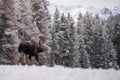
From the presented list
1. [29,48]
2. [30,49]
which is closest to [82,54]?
[30,49]

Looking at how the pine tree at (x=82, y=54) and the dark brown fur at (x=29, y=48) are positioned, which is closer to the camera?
the dark brown fur at (x=29, y=48)

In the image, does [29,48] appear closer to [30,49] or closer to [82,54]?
[30,49]

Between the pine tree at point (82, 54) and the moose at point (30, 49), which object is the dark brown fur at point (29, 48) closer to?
the moose at point (30, 49)

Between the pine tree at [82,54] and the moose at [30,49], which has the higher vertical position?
the moose at [30,49]

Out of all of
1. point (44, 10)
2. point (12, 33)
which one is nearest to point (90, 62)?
point (44, 10)

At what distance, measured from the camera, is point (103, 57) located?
67375 millimetres

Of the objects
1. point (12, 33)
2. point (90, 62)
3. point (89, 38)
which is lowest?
point (90, 62)

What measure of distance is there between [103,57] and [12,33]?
3756 cm

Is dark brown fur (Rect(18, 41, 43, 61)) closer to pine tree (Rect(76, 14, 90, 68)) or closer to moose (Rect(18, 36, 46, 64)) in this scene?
moose (Rect(18, 36, 46, 64))

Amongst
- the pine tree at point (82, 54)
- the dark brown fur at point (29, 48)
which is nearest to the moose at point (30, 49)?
the dark brown fur at point (29, 48)

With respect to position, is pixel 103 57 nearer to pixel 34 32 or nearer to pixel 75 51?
pixel 75 51

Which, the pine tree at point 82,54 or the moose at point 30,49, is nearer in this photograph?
the moose at point 30,49

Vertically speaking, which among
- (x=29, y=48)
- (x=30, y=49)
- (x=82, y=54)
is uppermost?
(x=29, y=48)

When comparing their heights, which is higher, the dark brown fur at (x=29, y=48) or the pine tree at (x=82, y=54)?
the dark brown fur at (x=29, y=48)
